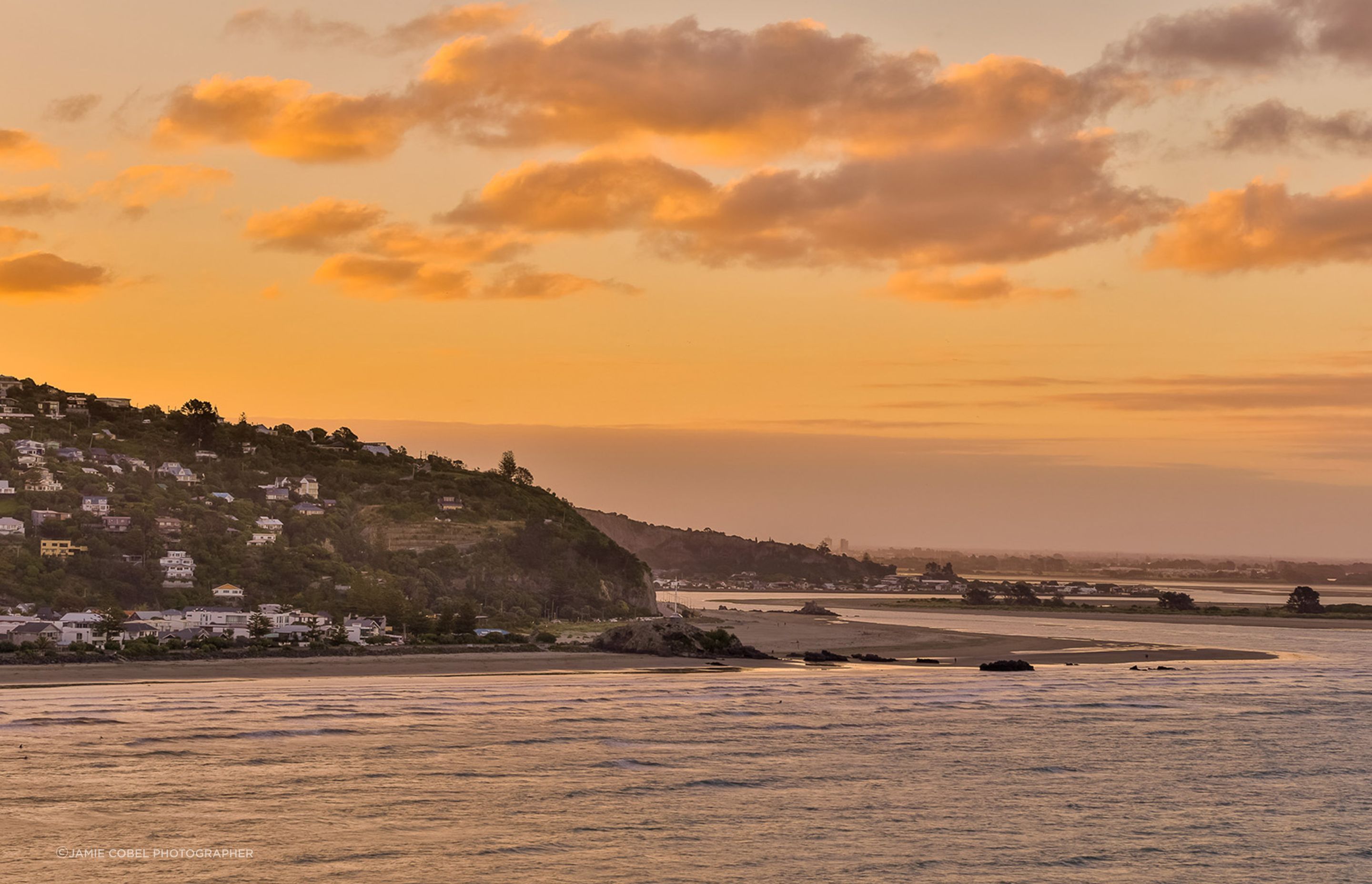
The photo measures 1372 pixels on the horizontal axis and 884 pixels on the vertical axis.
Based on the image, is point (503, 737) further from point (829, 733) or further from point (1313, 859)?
point (1313, 859)

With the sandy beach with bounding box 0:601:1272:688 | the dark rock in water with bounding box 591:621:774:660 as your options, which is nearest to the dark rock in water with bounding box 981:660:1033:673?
the sandy beach with bounding box 0:601:1272:688

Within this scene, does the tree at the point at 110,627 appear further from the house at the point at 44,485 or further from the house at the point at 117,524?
the house at the point at 44,485

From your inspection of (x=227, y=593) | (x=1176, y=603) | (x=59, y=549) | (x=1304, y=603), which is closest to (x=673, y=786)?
(x=227, y=593)

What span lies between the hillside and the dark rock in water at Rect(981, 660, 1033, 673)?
45715 mm

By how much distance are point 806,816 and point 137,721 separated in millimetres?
27974

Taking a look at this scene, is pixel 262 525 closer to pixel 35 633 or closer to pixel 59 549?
pixel 59 549

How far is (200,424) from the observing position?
528 feet

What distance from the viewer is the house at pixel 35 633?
249 ft

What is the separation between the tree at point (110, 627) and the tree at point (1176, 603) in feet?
494

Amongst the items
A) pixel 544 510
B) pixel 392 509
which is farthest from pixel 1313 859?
pixel 544 510

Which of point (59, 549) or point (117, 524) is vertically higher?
point (117, 524)

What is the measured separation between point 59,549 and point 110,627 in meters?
32.9

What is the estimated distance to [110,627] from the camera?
258ft

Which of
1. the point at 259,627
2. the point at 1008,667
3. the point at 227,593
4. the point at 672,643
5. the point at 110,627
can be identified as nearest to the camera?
the point at 110,627
